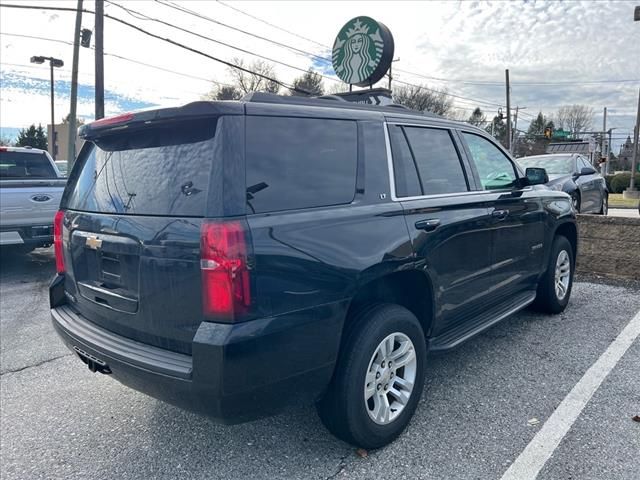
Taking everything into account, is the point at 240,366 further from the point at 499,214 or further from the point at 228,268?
the point at 499,214

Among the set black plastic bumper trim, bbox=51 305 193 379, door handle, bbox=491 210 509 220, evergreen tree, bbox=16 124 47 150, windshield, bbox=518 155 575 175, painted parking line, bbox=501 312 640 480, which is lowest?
painted parking line, bbox=501 312 640 480

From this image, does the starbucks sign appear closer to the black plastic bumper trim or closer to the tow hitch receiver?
the black plastic bumper trim

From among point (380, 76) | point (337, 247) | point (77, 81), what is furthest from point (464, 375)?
point (77, 81)

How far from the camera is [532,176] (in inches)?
178

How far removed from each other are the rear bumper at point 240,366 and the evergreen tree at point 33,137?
55466mm

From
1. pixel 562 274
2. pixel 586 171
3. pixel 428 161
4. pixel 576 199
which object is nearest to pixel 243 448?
pixel 428 161

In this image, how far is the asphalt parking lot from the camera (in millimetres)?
2682

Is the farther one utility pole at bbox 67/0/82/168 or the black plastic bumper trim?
utility pole at bbox 67/0/82/168

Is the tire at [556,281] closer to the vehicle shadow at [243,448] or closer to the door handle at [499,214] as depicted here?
the door handle at [499,214]

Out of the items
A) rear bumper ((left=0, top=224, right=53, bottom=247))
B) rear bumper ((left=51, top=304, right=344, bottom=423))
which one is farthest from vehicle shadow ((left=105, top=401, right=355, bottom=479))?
rear bumper ((left=0, top=224, right=53, bottom=247))

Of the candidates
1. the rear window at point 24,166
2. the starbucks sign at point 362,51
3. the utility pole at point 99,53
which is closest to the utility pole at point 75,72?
the utility pole at point 99,53

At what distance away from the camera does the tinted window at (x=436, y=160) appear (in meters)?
3.30

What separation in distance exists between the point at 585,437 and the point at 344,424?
4.68ft

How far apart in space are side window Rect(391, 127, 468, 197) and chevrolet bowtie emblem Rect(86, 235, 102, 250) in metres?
1.71
